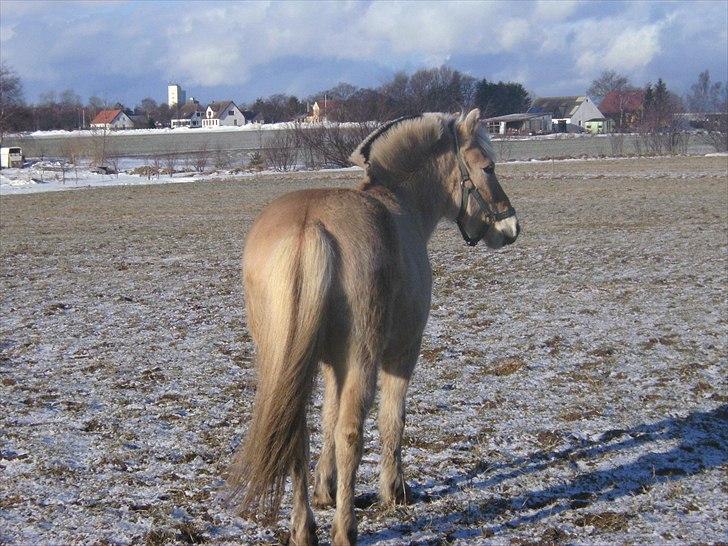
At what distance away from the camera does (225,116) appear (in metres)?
128

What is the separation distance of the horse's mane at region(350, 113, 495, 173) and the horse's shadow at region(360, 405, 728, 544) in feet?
6.31

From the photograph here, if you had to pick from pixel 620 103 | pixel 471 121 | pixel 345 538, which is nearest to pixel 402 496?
pixel 345 538

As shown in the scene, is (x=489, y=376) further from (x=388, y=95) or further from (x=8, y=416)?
(x=388, y=95)

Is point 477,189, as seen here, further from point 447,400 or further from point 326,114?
point 326,114

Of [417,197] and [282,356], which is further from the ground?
[417,197]

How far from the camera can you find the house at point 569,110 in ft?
314

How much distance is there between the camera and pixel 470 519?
13.9ft

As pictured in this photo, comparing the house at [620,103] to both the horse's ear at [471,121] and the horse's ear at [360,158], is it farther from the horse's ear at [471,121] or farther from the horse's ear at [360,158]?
the horse's ear at [360,158]

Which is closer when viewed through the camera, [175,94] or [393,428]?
[393,428]

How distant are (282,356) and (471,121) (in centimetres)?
220

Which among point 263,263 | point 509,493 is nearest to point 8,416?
point 263,263

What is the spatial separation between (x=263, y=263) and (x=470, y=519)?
1.85 metres

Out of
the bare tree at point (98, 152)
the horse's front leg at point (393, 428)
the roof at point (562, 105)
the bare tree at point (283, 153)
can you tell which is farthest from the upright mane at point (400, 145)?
the roof at point (562, 105)

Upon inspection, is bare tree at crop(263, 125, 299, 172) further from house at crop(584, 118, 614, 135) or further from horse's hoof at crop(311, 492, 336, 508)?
house at crop(584, 118, 614, 135)
